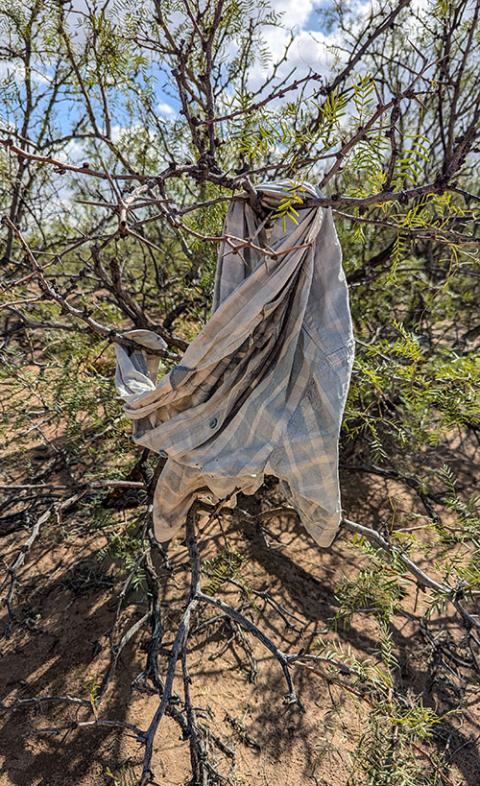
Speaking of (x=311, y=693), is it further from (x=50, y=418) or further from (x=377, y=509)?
(x=50, y=418)

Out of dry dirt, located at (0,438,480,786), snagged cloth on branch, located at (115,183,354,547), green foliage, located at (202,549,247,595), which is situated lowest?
dry dirt, located at (0,438,480,786)

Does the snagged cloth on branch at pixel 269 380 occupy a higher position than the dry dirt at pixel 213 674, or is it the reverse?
the snagged cloth on branch at pixel 269 380

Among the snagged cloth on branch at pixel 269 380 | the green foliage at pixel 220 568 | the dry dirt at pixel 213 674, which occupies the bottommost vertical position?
the dry dirt at pixel 213 674

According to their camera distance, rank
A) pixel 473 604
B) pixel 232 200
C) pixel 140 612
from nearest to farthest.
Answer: pixel 232 200 < pixel 140 612 < pixel 473 604

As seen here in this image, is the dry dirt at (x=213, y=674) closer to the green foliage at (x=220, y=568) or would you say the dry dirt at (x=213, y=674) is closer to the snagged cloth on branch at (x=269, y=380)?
the green foliage at (x=220, y=568)

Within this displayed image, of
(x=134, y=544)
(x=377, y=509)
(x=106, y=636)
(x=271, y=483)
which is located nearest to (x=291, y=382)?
(x=134, y=544)

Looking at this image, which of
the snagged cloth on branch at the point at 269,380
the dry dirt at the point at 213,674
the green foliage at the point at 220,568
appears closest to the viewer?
the snagged cloth on branch at the point at 269,380

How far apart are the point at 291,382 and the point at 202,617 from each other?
46.6 inches

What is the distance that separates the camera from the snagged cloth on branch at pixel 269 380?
1.25 metres

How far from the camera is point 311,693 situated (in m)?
1.83

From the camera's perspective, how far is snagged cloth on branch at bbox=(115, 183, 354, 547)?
1.25 meters

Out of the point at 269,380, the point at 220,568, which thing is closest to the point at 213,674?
the point at 220,568

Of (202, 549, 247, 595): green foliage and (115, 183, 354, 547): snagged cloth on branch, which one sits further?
(202, 549, 247, 595): green foliage

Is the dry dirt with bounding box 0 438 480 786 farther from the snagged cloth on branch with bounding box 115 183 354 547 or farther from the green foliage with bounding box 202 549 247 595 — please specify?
the snagged cloth on branch with bounding box 115 183 354 547
